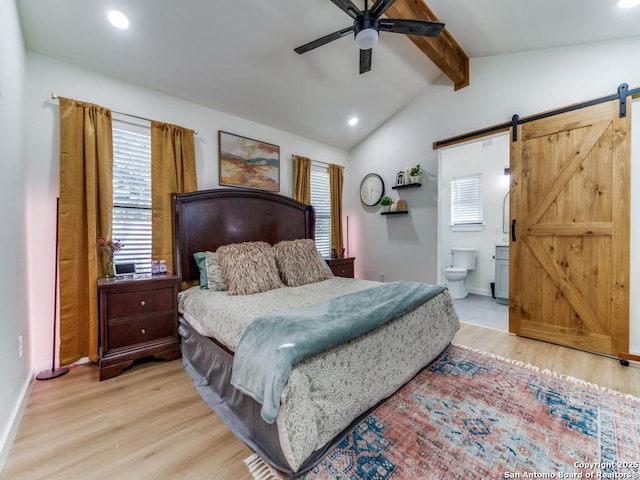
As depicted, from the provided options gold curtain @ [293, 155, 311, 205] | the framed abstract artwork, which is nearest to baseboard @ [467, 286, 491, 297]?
gold curtain @ [293, 155, 311, 205]

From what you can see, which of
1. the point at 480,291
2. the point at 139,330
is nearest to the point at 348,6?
the point at 139,330

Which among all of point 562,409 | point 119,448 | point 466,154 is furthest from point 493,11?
point 119,448

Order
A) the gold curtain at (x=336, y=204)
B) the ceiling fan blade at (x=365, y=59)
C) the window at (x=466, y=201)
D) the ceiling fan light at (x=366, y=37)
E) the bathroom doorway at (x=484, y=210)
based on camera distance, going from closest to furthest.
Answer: the ceiling fan light at (x=366, y=37), the ceiling fan blade at (x=365, y=59), the gold curtain at (x=336, y=204), the bathroom doorway at (x=484, y=210), the window at (x=466, y=201)

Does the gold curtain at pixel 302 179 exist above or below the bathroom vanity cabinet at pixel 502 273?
above

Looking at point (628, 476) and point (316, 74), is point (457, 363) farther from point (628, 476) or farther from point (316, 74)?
point (316, 74)

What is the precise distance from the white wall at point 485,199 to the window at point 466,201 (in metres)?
0.08

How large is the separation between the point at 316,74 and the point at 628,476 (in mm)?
3816

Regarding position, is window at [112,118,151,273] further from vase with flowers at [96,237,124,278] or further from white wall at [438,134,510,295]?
white wall at [438,134,510,295]

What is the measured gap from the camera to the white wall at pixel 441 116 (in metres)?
2.57

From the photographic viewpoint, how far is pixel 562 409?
5.72 feet

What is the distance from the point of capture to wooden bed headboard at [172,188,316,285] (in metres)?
2.79

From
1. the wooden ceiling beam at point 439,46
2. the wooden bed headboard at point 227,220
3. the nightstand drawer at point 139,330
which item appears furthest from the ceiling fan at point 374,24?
the nightstand drawer at point 139,330

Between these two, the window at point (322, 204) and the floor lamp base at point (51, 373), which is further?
the window at point (322, 204)

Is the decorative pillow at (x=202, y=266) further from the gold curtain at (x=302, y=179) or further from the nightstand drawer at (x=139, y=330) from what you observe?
the gold curtain at (x=302, y=179)
